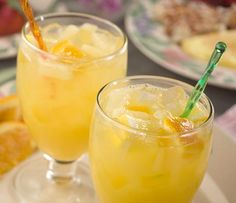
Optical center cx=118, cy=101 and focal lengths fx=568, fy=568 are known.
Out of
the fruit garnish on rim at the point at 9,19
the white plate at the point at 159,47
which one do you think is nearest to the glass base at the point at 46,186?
the white plate at the point at 159,47

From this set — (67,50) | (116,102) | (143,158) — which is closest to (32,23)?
(67,50)

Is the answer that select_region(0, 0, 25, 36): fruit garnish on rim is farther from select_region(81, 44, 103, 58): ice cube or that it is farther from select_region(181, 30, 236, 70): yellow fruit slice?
select_region(81, 44, 103, 58): ice cube

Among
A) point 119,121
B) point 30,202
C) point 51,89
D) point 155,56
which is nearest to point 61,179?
point 30,202

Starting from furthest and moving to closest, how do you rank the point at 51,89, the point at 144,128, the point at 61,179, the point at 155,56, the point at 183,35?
the point at 183,35 → the point at 155,56 → the point at 61,179 → the point at 51,89 → the point at 144,128

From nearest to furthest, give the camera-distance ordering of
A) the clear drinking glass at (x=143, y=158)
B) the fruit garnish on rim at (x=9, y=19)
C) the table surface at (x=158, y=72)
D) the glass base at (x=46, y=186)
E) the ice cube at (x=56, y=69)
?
the clear drinking glass at (x=143, y=158)
the ice cube at (x=56, y=69)
the glass base at (x=46, y=186)
the table surface at (x=158, y=72)
the fruit garnish on rim at (x=9, y=19)

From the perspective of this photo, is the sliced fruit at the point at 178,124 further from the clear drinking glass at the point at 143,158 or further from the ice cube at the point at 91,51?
the ice cube at the point at 91,51

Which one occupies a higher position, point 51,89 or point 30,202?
point 51,89

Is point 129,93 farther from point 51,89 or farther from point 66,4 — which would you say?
point 66,4
